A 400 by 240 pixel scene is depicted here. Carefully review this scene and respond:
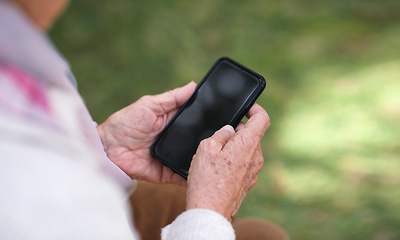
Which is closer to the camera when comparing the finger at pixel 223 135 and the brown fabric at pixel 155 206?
the finger at pixel 223 135

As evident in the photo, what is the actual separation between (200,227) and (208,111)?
0.35 m

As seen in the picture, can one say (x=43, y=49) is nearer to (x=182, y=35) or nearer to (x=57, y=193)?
(x=57, y=193)

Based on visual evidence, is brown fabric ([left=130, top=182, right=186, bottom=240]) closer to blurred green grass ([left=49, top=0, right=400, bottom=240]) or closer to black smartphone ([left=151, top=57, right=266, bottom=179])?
black smartphone ([left=151, top=57, right=266, bottom=179])

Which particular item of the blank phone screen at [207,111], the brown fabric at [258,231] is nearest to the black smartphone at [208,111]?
the blank phone screen at [207,111]

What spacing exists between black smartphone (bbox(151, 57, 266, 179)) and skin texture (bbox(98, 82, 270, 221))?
0.03m

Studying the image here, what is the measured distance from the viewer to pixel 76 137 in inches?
19.9

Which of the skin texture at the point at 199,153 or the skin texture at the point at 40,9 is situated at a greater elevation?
the skin texture at the point at 40,9

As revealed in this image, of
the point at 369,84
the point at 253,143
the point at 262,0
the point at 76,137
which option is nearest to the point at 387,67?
the point at 369,84

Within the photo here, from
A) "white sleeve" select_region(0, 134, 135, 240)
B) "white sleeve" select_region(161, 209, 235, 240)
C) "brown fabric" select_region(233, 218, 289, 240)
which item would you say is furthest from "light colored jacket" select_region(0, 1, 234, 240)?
"brown fabric" select_region(233, 218, 289, 240)

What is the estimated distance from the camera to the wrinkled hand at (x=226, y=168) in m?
0.65

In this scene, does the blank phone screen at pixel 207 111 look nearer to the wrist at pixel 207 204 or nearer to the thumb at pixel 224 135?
the thumb at pixel 224 135

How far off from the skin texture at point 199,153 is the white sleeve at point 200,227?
0.02m

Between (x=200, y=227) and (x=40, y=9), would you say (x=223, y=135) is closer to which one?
(x=200, y=227)

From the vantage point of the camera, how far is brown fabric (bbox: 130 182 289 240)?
2.79 ft
